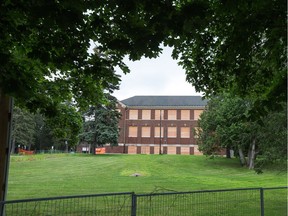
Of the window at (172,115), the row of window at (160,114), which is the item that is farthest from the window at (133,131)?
the window at (172,115)

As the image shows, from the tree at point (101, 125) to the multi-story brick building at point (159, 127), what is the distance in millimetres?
17782

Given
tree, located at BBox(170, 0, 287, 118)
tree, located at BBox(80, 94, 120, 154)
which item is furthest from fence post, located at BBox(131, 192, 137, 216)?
tree, located at BBox(80, 94, 120, 154)

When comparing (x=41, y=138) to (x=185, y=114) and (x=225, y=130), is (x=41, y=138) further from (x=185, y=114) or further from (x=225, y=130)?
(x=225, y=130)

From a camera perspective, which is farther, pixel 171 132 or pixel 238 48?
pixel 171 132

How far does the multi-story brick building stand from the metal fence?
2476 inches

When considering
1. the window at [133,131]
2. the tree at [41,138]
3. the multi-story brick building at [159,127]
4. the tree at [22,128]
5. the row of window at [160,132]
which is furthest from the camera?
the tree at [41,138]

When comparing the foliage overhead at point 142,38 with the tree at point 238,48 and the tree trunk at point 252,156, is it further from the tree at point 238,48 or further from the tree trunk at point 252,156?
the tree trunk at point 252,156

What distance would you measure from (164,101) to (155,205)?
66.8 m

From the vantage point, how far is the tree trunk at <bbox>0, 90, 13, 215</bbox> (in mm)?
7191

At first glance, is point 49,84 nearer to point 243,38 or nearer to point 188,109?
point 243,38

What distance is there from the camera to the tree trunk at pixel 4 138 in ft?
23.6

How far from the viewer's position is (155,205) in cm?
764

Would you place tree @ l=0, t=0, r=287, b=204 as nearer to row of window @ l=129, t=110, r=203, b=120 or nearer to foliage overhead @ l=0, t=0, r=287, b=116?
foliage overhead @ l=0, t=0, r=287, b=116

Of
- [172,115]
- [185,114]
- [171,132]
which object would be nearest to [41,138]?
[171,132]
